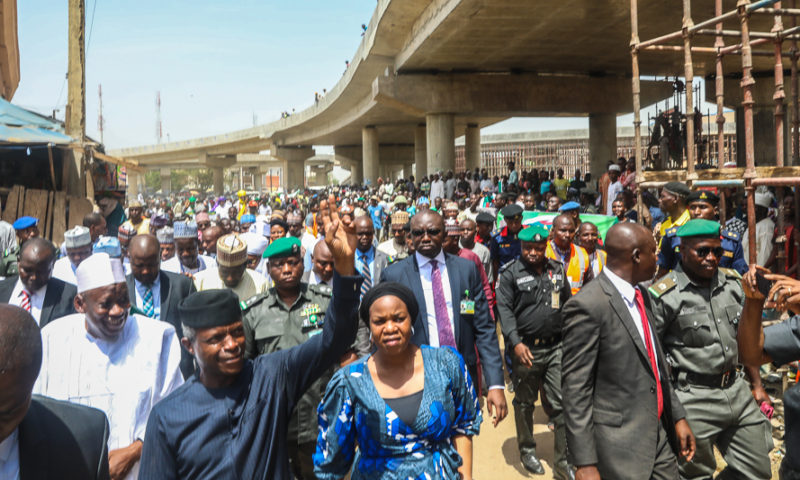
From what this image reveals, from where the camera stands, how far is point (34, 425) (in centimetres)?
176

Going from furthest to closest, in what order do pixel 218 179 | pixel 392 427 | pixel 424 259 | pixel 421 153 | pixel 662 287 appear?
pixel 218 179 → pixel 421 153 → pixel 424 259 → pixel 662 287 → pixel 392 427

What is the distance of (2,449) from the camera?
5.58ft

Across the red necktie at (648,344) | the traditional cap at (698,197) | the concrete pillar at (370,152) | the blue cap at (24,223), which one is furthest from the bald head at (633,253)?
the concrete pillar at (370,152)

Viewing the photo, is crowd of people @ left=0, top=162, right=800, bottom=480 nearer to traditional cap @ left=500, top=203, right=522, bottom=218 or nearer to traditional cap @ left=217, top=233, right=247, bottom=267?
traditional cap @ left=217, top=233, right=247, bottom=267

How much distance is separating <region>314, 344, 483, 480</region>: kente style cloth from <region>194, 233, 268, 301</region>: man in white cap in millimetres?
2461

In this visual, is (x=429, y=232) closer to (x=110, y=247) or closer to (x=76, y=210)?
(x=110, y=247)

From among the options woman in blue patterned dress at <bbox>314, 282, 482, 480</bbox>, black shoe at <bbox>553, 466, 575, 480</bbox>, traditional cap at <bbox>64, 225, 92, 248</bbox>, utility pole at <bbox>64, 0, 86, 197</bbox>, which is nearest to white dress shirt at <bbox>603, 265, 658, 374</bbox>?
woman in blue patterned dress at <bbox>314, 282, 482, 480</bbox>

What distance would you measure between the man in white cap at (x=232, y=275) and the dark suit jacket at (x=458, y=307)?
1266mm

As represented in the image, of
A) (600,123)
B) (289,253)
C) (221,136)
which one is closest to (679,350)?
(289,253)

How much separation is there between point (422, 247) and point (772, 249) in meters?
5.28

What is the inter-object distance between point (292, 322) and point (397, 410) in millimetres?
1574

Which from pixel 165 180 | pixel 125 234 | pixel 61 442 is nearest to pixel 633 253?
pixel 61 442

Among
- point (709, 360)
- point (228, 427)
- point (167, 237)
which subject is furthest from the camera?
point (167, 237)

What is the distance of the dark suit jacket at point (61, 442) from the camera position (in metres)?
1.74
